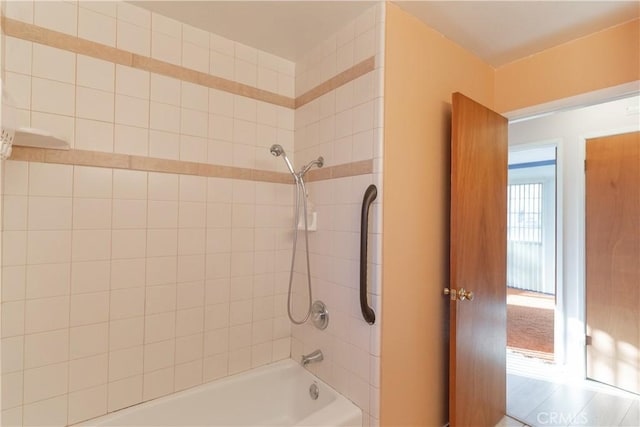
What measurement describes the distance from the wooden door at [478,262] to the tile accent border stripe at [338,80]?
497 mm

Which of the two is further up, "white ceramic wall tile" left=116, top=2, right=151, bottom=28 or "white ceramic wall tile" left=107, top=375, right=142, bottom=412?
"white ceramic wall tile" left=116, top=2, right=151, bottom=28

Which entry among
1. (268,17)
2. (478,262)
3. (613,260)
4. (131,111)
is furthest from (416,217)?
(613,260)

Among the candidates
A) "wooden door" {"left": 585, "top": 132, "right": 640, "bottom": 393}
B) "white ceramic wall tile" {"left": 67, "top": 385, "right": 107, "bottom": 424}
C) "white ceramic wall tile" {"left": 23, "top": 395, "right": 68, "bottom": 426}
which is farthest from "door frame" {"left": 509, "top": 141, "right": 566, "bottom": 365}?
"white ceramic wall tile" {"left": 23, "top": 395, "right": 68, "bottom": 426}

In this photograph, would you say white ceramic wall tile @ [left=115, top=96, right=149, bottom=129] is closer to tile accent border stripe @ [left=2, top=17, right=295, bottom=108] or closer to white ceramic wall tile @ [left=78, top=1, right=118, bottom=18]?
tile accent border stripe @ [left=2, top=17, right=295, bottom=108]

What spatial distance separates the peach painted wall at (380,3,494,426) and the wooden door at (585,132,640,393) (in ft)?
5.22

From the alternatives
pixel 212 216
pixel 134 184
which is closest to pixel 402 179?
pixel 212 216

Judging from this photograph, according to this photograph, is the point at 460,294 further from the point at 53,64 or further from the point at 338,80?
the point at 53,64

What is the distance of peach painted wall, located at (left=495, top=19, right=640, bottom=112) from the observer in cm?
161

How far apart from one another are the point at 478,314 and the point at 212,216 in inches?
63.6

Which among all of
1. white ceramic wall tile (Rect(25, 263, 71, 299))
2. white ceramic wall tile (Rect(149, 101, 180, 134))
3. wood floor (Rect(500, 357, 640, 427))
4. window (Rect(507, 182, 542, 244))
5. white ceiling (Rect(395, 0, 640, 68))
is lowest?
wood floor (Rect(500, 357, 640, 427))

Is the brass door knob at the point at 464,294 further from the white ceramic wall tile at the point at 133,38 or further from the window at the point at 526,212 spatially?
the window at the point at 526,212

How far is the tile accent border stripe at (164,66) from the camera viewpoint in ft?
4.44

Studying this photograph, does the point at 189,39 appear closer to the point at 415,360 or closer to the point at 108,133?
the point at 108,133

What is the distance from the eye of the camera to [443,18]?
1.66 meters
